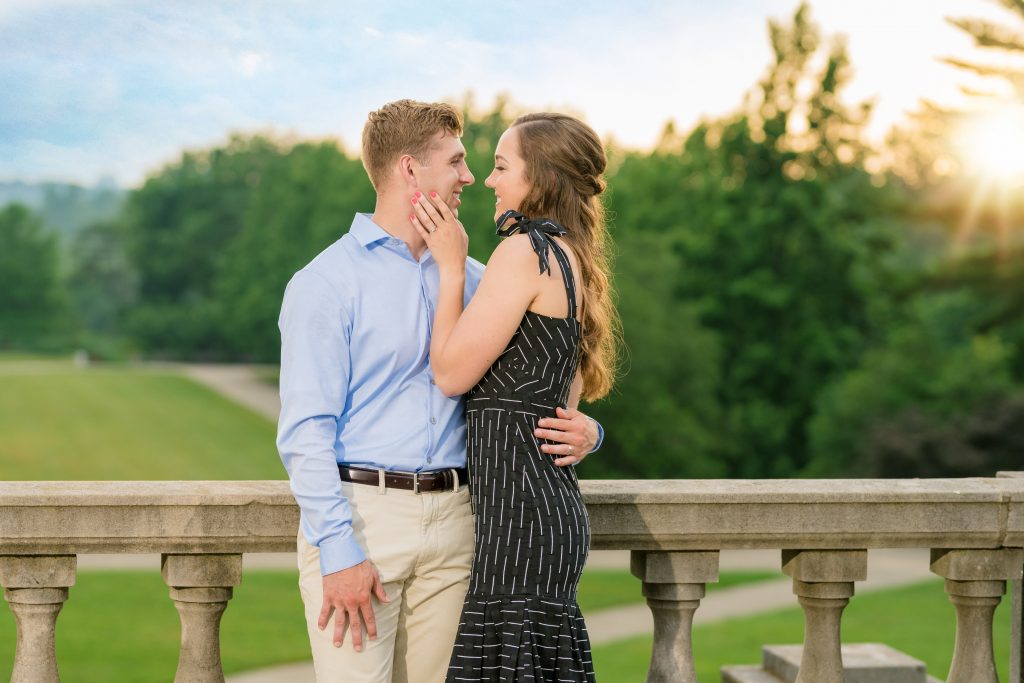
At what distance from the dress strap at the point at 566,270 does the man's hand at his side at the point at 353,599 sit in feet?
2.75

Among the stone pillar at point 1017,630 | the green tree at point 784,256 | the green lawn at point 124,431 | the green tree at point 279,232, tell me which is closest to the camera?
the stone pillar at point 1017,630

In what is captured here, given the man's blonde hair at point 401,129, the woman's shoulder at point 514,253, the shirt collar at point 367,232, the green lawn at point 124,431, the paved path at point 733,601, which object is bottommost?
the paved path at point 733,601

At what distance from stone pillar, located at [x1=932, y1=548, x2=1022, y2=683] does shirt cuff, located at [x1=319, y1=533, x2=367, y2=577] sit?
191 cm

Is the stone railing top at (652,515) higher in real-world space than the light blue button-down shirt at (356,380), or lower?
lower

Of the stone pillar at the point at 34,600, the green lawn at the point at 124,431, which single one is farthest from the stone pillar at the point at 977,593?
the green lawn at the point at 124,431

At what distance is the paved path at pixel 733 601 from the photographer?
16359 mm

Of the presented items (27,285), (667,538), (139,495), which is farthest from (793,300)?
(27,285)

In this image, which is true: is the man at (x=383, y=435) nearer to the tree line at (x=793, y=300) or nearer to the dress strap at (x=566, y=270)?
the dress strap at (x=566, y=270)

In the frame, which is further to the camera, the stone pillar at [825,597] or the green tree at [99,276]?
the green tree at [99,276]

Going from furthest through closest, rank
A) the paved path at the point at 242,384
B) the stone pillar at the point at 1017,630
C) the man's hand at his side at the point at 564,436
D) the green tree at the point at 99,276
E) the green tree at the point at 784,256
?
the green tree at the point at 99,276 → the paved path at the point at 242,384 → the green tree at the point at 784,256 → the stone pillar at the point at 1017,630 → the man's hand at his side at the point at 564,436

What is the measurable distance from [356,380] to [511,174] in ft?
2.21

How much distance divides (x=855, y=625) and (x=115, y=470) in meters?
35.6

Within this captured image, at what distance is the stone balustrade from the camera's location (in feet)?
11.2

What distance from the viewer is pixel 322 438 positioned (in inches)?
120
